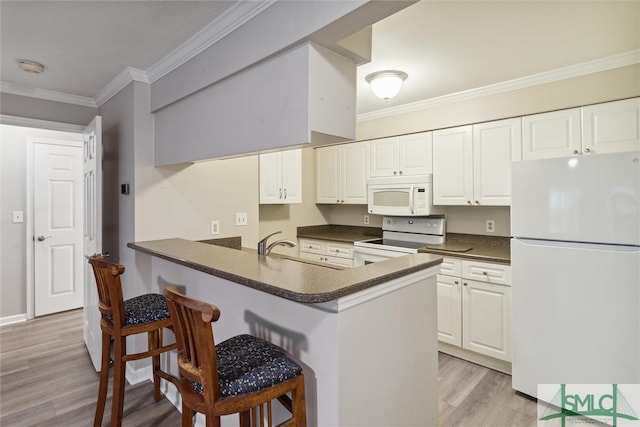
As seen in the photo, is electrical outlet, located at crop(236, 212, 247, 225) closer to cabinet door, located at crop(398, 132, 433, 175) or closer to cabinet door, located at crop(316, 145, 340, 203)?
cabinet door, located at crop(316, 145, 340, 203)

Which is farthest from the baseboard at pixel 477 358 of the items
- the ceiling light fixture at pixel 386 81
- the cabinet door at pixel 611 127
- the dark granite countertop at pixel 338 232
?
the ceiling light fixture at pixel 386 81

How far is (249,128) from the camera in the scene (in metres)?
1.83

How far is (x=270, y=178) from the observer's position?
139 inches

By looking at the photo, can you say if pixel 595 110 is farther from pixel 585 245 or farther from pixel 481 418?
pixel 481 418

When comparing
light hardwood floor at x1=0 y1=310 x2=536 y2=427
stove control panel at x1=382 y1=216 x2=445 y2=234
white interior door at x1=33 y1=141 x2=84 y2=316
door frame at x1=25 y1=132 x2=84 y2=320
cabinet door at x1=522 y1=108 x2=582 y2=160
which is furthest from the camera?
white interior door at x1=33 y1=141 x2=84 y2=316

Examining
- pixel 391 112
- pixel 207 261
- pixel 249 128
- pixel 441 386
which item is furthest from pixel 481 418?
pixel 391 112

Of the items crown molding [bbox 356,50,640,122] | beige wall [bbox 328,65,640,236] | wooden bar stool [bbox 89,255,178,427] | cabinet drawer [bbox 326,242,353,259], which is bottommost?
wooden bar stool [bbox 89,255,178,427]

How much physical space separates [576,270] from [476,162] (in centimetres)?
130

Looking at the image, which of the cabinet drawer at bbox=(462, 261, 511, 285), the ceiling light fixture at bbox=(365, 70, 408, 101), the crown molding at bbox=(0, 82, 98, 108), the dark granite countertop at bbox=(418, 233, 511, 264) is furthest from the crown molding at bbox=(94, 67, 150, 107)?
the cabinet drawer at bbox=(462, 261, 511, 285)

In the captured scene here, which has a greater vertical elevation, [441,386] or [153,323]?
[153,323]

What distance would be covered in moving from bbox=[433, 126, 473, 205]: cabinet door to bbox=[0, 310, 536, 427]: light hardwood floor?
58.6 inches

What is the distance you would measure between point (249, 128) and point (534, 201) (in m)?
1.92

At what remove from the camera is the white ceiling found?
1831 mm

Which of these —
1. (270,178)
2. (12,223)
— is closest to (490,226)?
(270,178)
